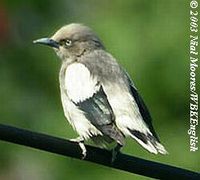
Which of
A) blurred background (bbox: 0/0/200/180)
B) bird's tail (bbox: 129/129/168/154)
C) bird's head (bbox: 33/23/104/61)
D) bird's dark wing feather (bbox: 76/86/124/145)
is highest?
bird's head (bbox: 33/23/104/61)

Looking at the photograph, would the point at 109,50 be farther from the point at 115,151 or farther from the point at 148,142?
the point at 115,151

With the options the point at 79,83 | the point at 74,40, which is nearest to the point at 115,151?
the point at 79,83

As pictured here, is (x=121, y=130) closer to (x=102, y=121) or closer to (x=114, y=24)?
(x=102, y=121)

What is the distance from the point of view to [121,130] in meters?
3.31

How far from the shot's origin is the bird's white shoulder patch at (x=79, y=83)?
3502 millimetres

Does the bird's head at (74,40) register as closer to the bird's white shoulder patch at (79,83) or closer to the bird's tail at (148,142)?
the bird's white shoulder patch at (79,83)

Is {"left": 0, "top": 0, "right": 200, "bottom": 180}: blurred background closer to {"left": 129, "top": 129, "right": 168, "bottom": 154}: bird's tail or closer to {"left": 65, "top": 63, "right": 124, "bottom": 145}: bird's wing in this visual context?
{"left": 65, "top": 63, "right": 124, "bottom": 145}: bird's wing

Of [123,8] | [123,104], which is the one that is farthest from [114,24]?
[123,104]

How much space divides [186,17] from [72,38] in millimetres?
1015

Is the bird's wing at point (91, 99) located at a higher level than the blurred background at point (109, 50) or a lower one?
higher

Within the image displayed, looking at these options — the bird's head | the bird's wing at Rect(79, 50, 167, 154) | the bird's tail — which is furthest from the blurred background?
the bird's tail

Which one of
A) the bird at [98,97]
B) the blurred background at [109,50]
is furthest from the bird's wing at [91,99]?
the blurred background at [109,50]

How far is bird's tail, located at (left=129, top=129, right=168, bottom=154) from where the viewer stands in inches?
127

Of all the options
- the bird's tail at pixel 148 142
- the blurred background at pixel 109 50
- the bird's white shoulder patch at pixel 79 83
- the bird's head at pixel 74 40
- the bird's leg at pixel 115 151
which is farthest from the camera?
the blurred background at pixel 109 50
